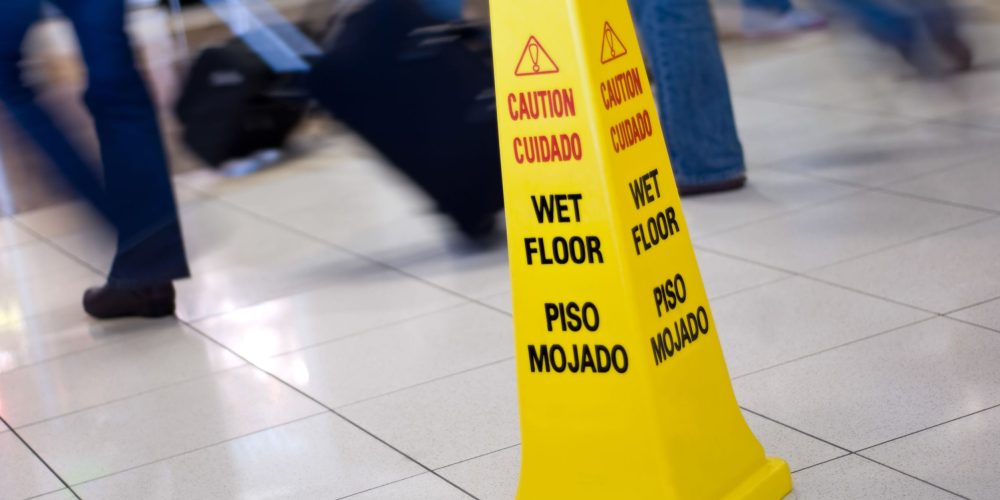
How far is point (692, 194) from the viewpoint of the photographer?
11.9 feet

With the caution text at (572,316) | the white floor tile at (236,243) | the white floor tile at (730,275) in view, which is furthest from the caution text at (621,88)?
the white floor tile at (236,243)

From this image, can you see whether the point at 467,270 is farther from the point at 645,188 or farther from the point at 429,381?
the point at 645,188

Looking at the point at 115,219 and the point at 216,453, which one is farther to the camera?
the point at 115,219

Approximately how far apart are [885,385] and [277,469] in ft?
3.53

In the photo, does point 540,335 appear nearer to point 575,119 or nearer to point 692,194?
point 575,119

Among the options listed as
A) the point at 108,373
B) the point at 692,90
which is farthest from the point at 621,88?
the point at 692,90

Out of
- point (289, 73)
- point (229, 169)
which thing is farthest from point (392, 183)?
point (229, 169)

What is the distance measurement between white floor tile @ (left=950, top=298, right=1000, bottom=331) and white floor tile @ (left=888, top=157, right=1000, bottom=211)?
0.65 m

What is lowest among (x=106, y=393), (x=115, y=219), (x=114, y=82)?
(x=106, y=393)

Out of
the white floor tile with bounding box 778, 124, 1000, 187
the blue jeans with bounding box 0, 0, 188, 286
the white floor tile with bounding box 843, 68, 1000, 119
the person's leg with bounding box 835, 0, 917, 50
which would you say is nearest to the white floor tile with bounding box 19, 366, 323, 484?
the blue jeans with bounding box 0, 0, 188, 286

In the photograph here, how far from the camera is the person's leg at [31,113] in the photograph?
10.0 ft

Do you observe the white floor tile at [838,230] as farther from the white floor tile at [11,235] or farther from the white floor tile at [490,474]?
the white floor tile at [11,235]

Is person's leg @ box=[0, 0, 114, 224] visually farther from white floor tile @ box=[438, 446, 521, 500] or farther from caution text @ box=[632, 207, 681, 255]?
caution text @ box=[632, 207, 681, 255]

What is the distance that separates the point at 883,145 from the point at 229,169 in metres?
2.32
